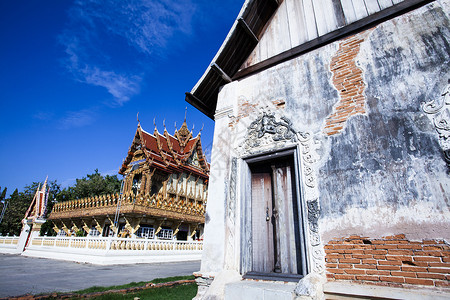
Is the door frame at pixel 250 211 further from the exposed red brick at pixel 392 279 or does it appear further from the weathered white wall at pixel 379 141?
the exposed red brick at pixel 392 279

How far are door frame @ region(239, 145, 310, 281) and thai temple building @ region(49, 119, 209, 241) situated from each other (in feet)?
38.1

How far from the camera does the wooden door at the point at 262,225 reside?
13.5 feet

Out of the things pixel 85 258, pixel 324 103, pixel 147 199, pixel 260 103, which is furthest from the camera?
pixel 147 199

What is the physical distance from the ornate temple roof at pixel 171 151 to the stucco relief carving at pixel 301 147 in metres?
14.5

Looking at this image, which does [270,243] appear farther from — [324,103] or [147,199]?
[147,199]

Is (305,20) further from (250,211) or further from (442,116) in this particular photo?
(250,211)

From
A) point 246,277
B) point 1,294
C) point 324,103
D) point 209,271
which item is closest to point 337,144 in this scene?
point 324,103

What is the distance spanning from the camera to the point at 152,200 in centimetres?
1538

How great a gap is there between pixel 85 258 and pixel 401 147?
14.1 metres

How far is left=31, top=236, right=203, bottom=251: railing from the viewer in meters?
11.7

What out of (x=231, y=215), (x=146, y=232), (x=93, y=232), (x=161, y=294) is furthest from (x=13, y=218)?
(x=231, y=215)

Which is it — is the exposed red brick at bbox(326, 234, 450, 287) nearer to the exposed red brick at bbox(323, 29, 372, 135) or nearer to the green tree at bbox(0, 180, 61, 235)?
the exposed red brick at bbox(323, 29, 372, 135)

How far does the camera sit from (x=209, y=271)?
14.0 feet

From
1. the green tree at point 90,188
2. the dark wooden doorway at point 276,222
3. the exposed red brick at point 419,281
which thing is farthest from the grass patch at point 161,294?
the green tree at point 90,188
